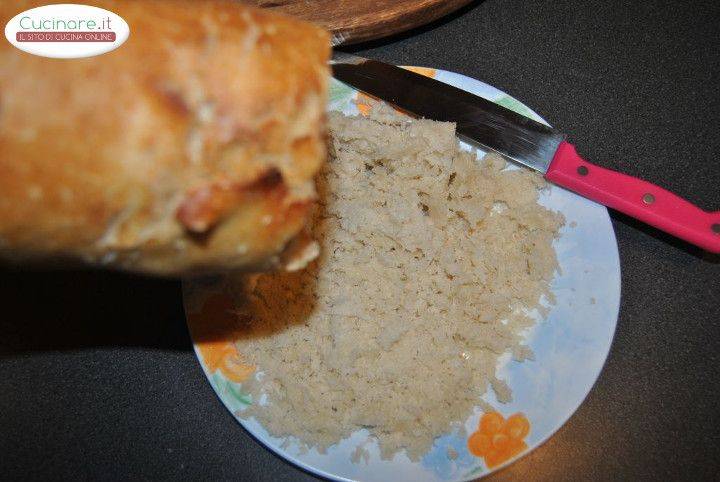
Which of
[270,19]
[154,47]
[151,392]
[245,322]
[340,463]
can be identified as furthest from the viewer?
[151,392]

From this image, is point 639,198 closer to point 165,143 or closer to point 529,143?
point 529,143

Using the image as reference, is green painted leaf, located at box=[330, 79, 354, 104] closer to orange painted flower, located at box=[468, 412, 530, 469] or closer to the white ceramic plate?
the white ceramic plate

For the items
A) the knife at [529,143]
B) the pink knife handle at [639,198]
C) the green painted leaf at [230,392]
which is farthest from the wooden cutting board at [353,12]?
the green painted leaf at [230,392]

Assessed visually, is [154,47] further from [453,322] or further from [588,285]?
[588,285]

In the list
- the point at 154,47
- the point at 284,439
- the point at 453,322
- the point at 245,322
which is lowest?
the point at 284,439

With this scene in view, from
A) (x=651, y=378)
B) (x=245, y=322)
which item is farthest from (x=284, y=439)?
(x=651, y=378)

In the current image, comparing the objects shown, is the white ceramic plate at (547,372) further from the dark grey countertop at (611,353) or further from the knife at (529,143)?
the dark grey countertop at (611,353)
